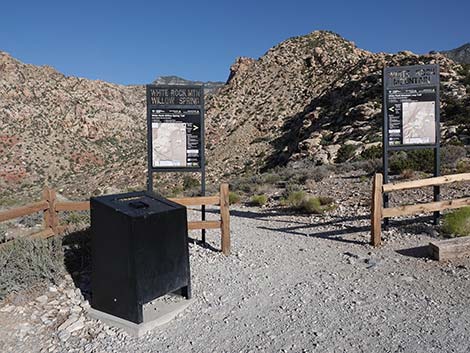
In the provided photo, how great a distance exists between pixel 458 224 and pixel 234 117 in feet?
136

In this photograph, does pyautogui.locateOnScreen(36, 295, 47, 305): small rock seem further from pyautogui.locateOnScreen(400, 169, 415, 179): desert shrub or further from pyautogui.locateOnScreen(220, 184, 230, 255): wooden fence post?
pyautogui.locateOnScreen(400, 169, 415, 179): desert shrub

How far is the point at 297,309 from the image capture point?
5.02 metres

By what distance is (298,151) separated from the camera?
2986 cm

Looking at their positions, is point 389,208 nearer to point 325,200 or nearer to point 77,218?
point 325,200

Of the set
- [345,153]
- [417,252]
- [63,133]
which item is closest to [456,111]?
[345,153]

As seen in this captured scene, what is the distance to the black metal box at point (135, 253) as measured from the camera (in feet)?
15.4

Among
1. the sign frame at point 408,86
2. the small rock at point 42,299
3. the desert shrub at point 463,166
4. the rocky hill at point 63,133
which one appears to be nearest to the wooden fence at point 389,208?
the sign frame at point 408,86

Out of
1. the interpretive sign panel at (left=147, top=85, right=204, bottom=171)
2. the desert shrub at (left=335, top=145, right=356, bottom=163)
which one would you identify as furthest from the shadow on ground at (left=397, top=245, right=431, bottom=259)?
the desert shrub at (left=335, top=145, right=356, bottom=163)

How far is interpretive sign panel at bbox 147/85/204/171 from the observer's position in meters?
7.91

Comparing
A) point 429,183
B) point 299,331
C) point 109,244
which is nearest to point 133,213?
point 109,244

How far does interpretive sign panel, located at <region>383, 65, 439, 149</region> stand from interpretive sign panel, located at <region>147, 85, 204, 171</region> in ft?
12.5

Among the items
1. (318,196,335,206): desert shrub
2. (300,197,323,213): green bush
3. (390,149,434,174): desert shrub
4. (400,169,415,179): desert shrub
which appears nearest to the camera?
(300,197,323,213): green bush

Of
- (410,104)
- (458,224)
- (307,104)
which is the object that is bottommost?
(458,224)

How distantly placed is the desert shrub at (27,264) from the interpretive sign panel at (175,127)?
256 cm
